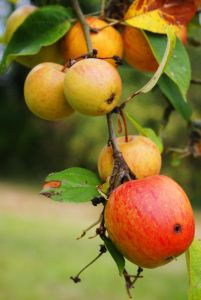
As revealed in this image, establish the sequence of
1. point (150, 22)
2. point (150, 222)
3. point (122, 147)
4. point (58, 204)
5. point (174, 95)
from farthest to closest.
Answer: point (58, 204)
point (174, 95)
point (150, 22)
point (122, 147)
point (150, 222)

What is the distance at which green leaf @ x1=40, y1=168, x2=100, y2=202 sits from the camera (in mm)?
706

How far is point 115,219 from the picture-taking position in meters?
0.66

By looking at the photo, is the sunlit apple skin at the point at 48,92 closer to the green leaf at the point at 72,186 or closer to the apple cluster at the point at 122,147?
the apple cluster at the point at 122,147

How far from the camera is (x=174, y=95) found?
1048 millimetres

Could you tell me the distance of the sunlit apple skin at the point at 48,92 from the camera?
79cm

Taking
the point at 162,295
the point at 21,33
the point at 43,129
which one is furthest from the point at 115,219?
the point at 43,129

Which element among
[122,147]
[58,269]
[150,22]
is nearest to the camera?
[122,147]

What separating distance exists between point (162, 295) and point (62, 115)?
4.22 meters

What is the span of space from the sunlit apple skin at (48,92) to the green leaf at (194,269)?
0.86 ft

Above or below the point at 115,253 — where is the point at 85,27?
above

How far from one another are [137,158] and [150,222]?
118 mm

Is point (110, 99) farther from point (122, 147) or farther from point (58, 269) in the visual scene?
point (58, 269)

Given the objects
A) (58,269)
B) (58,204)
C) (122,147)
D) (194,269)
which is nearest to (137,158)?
(122,147)

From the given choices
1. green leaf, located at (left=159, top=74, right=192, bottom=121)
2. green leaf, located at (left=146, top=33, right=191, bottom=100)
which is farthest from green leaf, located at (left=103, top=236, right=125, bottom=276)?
green leaf, located at (left=159, top=74, right=192, bottom=121)
